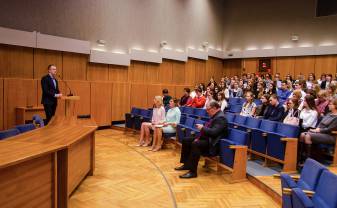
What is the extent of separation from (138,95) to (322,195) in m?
6.88

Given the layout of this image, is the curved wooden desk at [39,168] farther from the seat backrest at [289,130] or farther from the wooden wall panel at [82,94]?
the wooden wall panel at [82,94]

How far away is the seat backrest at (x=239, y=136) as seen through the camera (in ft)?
11.8

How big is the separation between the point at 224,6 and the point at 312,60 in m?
3.87

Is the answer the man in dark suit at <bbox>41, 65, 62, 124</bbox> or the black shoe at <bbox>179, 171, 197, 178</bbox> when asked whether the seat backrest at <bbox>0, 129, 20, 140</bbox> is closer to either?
the man in dark suit at <bbox>41, 65, 62, 124</bbox>

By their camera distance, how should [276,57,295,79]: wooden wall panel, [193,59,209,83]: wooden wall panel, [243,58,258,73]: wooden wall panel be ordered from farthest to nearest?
1. [243,58,258,73]: wooden wall panel
2. [193,59,209,83]: wooden wall panel
3. [276,57,295,79]: wooden wall panel

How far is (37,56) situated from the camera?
645cm

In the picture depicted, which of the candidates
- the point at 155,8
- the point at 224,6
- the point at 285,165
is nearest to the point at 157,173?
the point at 285,165

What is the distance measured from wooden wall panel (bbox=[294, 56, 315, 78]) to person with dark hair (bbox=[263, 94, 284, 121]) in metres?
5.81

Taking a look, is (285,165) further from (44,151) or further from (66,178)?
(44,151)

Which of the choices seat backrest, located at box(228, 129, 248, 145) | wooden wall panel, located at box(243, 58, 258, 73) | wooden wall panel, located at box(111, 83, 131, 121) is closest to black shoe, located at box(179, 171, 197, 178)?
seat backrest, located at box(228, 129, 248, 145)

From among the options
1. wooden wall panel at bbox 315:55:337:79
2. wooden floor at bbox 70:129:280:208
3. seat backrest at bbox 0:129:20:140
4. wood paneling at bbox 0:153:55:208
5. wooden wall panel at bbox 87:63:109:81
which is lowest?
wooden floor at bbox 70:129:280:208

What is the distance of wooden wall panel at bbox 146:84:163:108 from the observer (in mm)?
8711

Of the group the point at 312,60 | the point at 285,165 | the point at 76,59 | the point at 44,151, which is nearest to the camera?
the point at 44,151

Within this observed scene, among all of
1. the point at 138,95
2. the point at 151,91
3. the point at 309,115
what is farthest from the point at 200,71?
the point at 309,115
